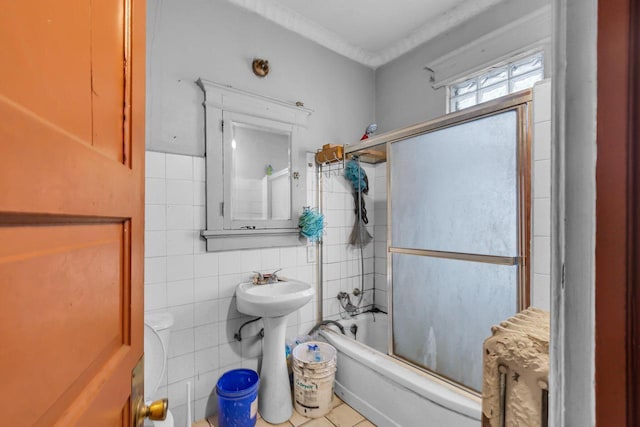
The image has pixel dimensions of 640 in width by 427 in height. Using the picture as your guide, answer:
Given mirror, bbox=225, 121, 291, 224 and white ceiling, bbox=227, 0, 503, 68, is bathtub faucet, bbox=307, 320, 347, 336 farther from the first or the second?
white ceiling, bbox=227, 0, 503, 68

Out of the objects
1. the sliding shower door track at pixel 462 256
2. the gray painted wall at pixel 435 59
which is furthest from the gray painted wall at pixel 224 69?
the sliding shower door track at pixel 462 256

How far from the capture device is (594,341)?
A: 1.07ft

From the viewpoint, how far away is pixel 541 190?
4.11 ft

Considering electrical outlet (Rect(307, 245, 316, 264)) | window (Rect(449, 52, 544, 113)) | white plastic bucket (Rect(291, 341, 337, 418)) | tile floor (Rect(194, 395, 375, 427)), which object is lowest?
tile floor (Rect(194, 395, 375, 427))

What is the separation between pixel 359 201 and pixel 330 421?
1.61 m

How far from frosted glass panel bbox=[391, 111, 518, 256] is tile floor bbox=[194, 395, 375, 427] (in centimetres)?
110

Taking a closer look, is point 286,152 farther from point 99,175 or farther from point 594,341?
point 594,341

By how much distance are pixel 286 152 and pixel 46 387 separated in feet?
6.64

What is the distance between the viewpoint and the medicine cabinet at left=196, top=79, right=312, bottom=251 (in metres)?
1.87

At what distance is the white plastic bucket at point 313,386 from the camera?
1.82m

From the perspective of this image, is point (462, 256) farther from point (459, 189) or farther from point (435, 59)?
point (435, 59)

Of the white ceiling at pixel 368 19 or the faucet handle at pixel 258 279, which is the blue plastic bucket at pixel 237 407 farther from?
the white ceiling at pixel 368 19

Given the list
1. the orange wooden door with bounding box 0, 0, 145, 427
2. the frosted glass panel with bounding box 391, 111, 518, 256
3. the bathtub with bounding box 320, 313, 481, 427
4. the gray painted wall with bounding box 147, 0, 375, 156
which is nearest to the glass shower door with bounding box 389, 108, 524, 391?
the frosted glass panel with bounding box 391, 111, 518, 256

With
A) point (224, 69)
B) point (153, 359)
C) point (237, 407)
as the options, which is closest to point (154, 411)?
point (153, 359)
